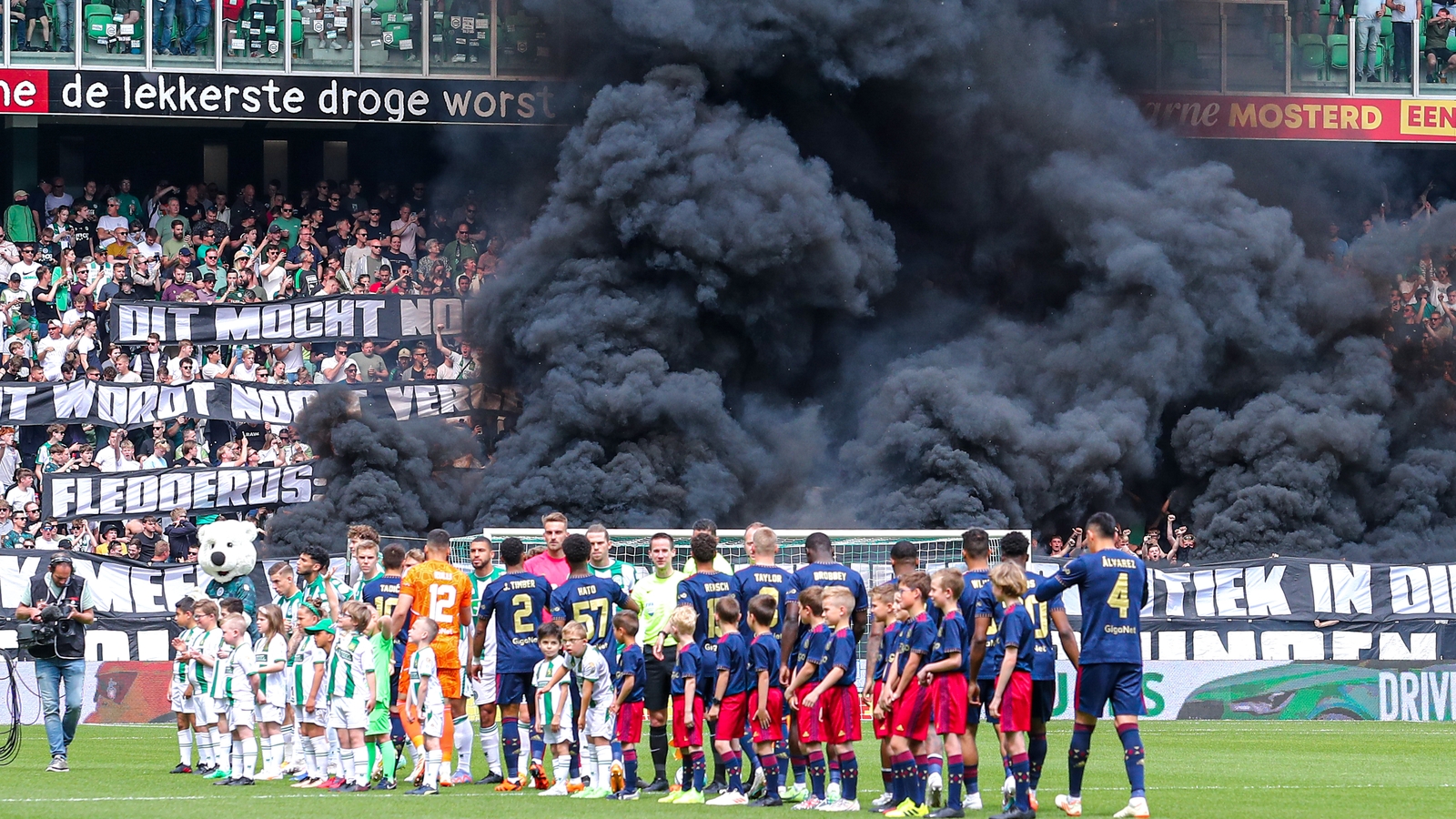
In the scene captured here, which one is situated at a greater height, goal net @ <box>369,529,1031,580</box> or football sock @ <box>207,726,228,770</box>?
goal net @ <box>369,529,1031,580</box>

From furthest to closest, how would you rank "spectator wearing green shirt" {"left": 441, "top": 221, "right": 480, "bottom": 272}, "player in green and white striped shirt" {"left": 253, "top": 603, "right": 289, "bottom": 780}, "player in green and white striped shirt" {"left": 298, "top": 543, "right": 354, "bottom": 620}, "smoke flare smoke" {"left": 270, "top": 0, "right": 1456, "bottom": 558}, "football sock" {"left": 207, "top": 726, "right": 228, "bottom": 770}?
"spectator wearing green shirt" {"left": 441, "top": 221, "right": 480, "bottom": 272} < "smoke flare smoke" {"left": 270, "top": 0, "right": 1456, "bottom": 558} < "football sock" {"left": 207, "top": 726, "right": 228, "bottom": 770} < "player in green and white striped shirt" {"left": 253, "top": 603, "right": 289, "bottom": 780} < "player in green and white striped shirt" {"left": 298, "top": 543, "right": 354, "bottom": 620}

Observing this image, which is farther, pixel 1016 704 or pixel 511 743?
pixel 511 743

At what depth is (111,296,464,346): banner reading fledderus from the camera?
1020 inches

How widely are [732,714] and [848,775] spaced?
81 centimetres

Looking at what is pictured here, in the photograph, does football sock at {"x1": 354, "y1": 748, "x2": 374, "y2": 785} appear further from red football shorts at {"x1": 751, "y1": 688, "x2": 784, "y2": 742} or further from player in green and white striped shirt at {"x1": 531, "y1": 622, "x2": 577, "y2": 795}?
red football shorts at {"x1": 751, "y1": 688, "x2": 784, "y2": 742}

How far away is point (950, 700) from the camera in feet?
33.7

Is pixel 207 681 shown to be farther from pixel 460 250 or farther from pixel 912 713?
pixel 460 250

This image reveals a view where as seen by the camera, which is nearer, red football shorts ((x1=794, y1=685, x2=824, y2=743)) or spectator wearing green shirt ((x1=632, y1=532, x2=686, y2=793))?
red football shorts ((x1=794, y1=685, x2=824, y2=743))

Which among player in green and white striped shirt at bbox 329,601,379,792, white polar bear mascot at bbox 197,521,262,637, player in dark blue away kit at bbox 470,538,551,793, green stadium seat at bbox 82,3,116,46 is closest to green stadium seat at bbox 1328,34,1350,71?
green stadium seat at bbox 82,3,116,46

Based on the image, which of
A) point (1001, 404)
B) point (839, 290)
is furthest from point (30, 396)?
point (1001, 404)

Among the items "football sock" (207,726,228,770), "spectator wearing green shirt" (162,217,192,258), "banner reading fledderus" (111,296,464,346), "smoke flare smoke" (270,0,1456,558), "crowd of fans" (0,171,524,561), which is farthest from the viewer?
"smoke flare smoke" (270,0,1456,558)

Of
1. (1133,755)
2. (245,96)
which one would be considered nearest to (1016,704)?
(1133,755)

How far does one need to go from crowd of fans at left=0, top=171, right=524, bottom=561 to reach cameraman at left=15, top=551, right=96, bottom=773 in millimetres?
8412

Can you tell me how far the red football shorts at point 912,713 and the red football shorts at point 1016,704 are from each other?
440 millimetres
